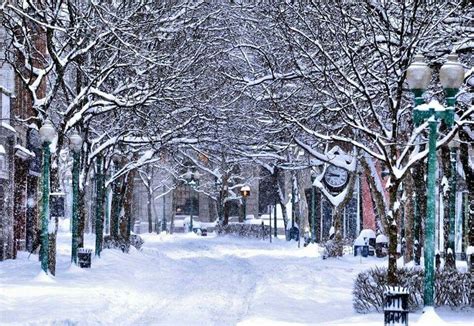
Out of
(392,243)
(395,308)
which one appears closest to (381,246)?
(392,243)

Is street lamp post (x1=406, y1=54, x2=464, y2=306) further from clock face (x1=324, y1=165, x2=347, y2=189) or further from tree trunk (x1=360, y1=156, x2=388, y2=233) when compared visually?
clock face (x1=324, y1=165, x2=347, y2=189)

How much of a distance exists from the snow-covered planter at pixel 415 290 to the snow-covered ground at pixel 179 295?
287 mm

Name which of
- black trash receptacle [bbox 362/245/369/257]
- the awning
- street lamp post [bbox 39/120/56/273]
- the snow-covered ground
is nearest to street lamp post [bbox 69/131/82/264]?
the snow-covered ground

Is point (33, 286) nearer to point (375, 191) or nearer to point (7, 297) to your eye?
point (7, 297)

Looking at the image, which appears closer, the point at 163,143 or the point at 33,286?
the point at 33,286

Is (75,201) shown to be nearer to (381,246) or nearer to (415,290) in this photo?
(415,290)

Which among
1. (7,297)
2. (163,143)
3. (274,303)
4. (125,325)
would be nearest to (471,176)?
(274,303)

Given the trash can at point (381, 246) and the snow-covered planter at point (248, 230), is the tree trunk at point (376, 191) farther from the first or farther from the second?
the snow-covered planter at point (248, 230)

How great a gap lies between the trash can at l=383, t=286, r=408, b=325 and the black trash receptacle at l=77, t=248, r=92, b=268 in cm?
1488

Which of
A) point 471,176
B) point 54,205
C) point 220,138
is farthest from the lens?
point 220,138

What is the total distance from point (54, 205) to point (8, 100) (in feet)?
26.1

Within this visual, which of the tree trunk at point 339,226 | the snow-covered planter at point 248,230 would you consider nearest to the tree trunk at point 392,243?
the tree trunk at point 339,226

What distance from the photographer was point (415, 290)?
57.7ft

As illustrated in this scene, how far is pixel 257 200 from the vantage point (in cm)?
10012
